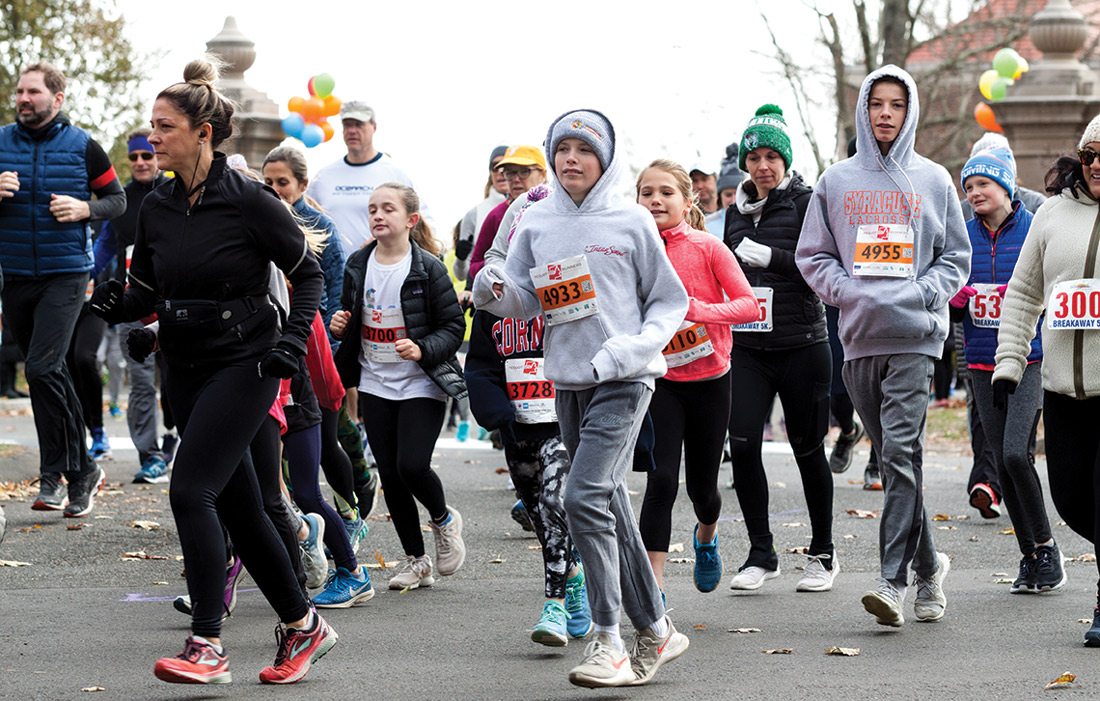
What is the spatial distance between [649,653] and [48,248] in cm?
570

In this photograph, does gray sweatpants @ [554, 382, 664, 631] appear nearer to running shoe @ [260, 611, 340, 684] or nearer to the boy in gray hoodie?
running shoe @ [260, 611, 340, 684]

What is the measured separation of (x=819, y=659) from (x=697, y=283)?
1.83 m

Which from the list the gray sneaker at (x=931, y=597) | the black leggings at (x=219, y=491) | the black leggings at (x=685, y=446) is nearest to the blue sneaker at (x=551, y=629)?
the black leggings at (x=685, y=446)

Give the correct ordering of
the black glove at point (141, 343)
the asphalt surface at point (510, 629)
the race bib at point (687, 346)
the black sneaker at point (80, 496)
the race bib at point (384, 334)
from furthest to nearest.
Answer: the black sneaker at point (80, 496) → the race bib at point (384, 334) → the race bib at point (687, 346) → the black glove at point (141, 343) → the asphalt surface at point (510, 629)

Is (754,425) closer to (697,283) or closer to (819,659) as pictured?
(697,283)

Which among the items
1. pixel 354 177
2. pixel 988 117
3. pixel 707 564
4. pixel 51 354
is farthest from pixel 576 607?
pixel 988 117

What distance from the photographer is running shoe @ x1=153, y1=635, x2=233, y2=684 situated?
19.5 feet

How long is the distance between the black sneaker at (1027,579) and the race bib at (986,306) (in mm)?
1287

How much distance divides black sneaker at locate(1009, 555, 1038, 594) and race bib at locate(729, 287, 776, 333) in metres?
1.56

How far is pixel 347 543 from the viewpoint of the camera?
824 cm

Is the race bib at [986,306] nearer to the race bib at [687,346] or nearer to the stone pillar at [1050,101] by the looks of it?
the race bib at [687,346]

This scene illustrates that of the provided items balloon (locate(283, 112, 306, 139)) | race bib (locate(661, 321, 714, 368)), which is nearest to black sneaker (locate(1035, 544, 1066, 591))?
race bib (locate(661, 321, 714, 368))

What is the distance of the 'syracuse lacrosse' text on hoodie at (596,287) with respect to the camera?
642cm

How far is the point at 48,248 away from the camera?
10875 millimetres
